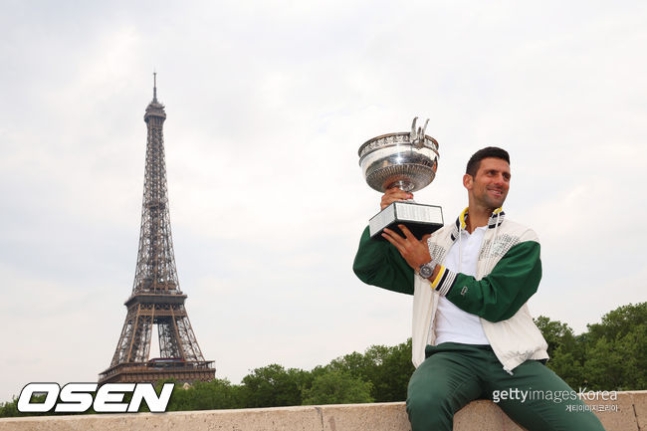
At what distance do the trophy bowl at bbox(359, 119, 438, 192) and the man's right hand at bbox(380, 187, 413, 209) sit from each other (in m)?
0.10

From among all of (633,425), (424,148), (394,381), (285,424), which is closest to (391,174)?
(424,148)

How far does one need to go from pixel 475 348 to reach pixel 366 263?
38.0 inches

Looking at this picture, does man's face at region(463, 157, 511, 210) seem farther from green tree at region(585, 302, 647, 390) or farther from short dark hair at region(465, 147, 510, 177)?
green tree at region(585, 302, 647, 390)

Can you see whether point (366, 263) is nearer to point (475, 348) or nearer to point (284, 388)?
point (475, 348)

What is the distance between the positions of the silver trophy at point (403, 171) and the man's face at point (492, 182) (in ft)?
1.05

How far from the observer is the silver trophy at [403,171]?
4.28 m

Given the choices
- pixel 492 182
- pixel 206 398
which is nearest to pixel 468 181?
pixel 492 182

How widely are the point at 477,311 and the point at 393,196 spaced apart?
1153 mm

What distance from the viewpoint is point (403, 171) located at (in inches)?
183

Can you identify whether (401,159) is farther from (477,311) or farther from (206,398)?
(206,398)

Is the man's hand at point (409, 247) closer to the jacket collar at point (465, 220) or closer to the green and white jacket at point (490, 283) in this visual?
the green and white jacket at point (490, 283)

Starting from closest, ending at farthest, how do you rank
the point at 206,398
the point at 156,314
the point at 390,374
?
the point at 390,374 < the point at 206,398 < the point at 156,314

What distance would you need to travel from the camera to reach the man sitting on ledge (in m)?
3.76

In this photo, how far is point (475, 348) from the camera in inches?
157
